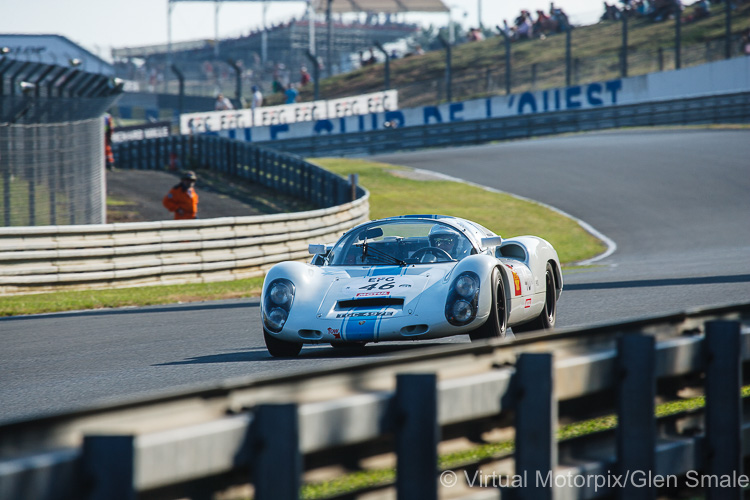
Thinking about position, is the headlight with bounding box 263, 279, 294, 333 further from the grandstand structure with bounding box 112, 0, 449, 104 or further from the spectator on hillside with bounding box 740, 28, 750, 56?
the grandstand structure with bounding box 112, 0, 449, 104

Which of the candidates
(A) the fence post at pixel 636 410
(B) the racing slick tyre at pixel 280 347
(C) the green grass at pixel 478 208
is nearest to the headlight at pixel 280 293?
(B) the racing slick tyre at pixel 280 347

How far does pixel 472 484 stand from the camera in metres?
3.20

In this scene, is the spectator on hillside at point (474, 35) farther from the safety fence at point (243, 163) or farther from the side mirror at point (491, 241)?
the side mirror at point (491, 241)

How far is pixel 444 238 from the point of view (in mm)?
8852

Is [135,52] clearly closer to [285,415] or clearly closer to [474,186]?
[474,186]

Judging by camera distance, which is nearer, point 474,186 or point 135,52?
point 474,186

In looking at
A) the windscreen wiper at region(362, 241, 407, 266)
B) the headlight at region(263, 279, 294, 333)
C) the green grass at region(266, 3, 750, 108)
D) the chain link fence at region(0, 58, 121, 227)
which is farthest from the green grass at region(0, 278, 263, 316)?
the green grass at region(266, 3, 750, 108)

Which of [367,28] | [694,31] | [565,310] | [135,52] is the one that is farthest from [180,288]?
[135,52]

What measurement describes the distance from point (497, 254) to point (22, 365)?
4.09m

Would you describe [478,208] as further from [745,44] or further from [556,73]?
[745,44]

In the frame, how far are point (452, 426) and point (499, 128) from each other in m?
37.1

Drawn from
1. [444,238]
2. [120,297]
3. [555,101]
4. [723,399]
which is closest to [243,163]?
[555,101]

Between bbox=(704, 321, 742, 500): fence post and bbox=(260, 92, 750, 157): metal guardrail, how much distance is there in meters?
34.8

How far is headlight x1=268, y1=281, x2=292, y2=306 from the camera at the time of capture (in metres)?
8.04
